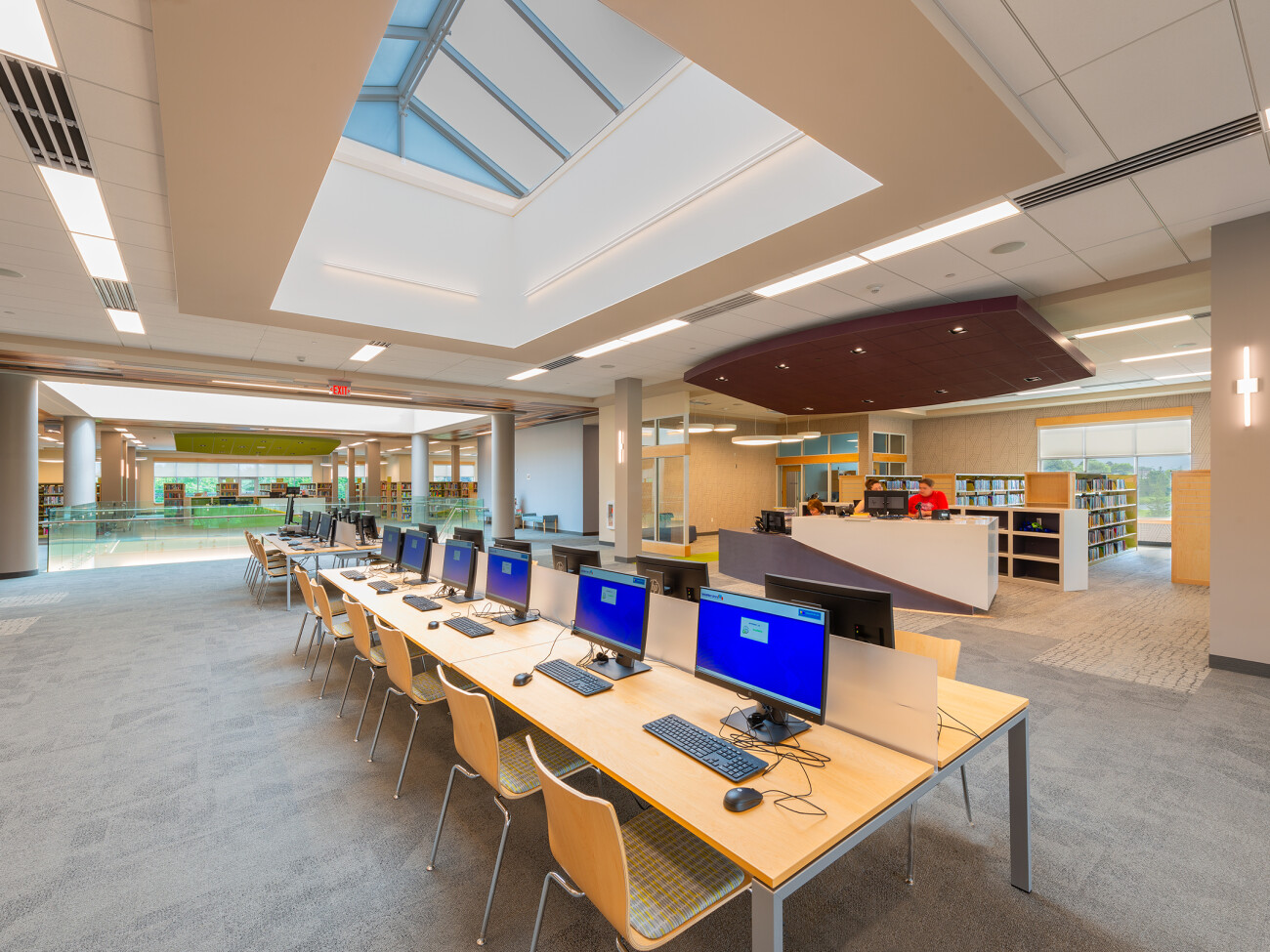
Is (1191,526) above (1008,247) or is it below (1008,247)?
below

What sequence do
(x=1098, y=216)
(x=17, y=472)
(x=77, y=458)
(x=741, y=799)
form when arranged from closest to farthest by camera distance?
(x=741, y=799) → (x=1098, y=216) → (x=17, y=472) → (x=77, y=458)

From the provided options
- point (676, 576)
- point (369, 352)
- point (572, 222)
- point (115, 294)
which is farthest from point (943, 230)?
point (115, 294)

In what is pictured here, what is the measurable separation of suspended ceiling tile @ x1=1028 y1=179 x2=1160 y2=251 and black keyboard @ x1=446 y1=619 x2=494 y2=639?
493 cm

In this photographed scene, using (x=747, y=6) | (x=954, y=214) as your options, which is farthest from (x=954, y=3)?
(x=954, y=214)

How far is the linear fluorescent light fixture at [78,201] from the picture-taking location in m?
3.45

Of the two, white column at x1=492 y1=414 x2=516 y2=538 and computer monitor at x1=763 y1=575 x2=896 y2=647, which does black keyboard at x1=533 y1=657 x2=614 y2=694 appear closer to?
computer monitor at x1=763 y1=575 x2=896 y2=647

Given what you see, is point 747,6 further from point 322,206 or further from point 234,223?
point 322,206

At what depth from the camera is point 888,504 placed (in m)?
7.75

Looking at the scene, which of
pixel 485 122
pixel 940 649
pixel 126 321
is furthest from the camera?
pixel 126 321

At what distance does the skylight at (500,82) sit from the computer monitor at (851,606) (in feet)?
15.7

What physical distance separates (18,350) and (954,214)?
11.1 metres

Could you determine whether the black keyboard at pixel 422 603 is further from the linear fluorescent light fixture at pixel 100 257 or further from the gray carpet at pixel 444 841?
the linear fluorescent light fixture at pixel 100 257

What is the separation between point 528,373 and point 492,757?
809 cm

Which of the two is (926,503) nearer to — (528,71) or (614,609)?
(614,609)
